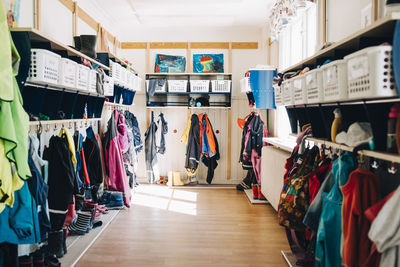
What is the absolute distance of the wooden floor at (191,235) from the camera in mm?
2848

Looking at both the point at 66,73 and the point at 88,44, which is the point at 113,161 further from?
the point at 66,73

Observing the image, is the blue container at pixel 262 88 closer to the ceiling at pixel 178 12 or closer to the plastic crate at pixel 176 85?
the ceiling at pixel 178 12

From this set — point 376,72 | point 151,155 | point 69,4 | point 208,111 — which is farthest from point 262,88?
point 376,72

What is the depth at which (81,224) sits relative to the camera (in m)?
3.39

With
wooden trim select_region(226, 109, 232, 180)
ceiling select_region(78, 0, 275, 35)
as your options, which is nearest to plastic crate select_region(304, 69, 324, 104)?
ceiling select_region(78, 0, 275, 35)

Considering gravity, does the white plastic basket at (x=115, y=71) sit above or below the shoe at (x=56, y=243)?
above

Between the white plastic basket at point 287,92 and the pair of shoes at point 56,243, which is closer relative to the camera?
the white plastic basket at point 287,92

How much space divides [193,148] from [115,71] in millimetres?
2070

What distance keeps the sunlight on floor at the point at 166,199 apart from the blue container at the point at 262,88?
1755 millimetres

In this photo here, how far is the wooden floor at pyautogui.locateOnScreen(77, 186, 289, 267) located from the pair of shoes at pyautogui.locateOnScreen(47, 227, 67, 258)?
0.21 m

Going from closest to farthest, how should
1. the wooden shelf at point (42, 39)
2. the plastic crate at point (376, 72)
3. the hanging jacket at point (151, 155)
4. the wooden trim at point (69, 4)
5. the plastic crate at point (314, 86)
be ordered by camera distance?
the plastic crate at point (376, 72) → the plastic crate at point (314, 86) → the wooden shelf at point (42, 39) → the wooden trim at point (69, 4) → the hanging jacket at point (151, 155)

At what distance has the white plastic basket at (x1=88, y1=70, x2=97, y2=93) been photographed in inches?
124

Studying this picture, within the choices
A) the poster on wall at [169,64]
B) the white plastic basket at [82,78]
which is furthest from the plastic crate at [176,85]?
the white plastic basket at [82,78]

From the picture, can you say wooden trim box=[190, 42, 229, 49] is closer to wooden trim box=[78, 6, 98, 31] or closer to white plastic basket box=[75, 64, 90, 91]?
wooden trim box=[78, 6, 98, 31]
